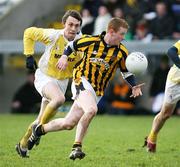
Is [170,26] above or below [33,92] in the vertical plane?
above

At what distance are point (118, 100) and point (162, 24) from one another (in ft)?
7.80

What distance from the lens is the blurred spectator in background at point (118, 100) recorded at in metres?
19.6

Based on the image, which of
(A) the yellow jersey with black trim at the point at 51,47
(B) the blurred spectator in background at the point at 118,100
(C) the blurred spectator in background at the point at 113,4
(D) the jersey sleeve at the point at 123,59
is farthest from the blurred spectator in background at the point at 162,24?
(D) the jersey sleeve at the point at 123,59

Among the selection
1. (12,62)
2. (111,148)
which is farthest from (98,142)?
(12,62)

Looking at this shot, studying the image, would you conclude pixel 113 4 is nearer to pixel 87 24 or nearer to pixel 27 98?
pixel 87 24

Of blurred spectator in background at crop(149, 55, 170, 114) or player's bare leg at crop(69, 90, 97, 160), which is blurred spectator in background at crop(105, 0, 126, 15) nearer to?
blurred spectator in background at crop(149, 55, 170, 114)

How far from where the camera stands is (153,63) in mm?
20469

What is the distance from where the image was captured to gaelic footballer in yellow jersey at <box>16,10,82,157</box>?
10.0 m

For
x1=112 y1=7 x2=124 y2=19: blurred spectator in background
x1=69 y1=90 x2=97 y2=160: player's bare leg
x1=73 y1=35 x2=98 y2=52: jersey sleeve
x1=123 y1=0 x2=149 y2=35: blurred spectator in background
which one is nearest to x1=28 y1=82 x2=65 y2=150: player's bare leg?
x1=69 y1=90 x2=97 y2=160: player's bare leg

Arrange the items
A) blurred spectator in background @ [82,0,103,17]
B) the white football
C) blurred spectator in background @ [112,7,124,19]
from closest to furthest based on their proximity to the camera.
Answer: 1. the white football
2. blurred spectator in background @ [112,7,124,19]
3. blurred spectator in background @ [82,0,103,17]

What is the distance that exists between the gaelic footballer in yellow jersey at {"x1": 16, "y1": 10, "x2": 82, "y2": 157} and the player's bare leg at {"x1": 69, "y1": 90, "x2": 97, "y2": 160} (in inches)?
27.9

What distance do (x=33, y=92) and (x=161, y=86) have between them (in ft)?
11.4

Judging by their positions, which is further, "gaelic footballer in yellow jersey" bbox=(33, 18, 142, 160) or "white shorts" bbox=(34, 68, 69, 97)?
"white shorts" bbox=(34, 68, 69, 97)

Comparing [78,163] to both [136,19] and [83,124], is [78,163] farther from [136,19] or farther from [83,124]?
[136,19]
